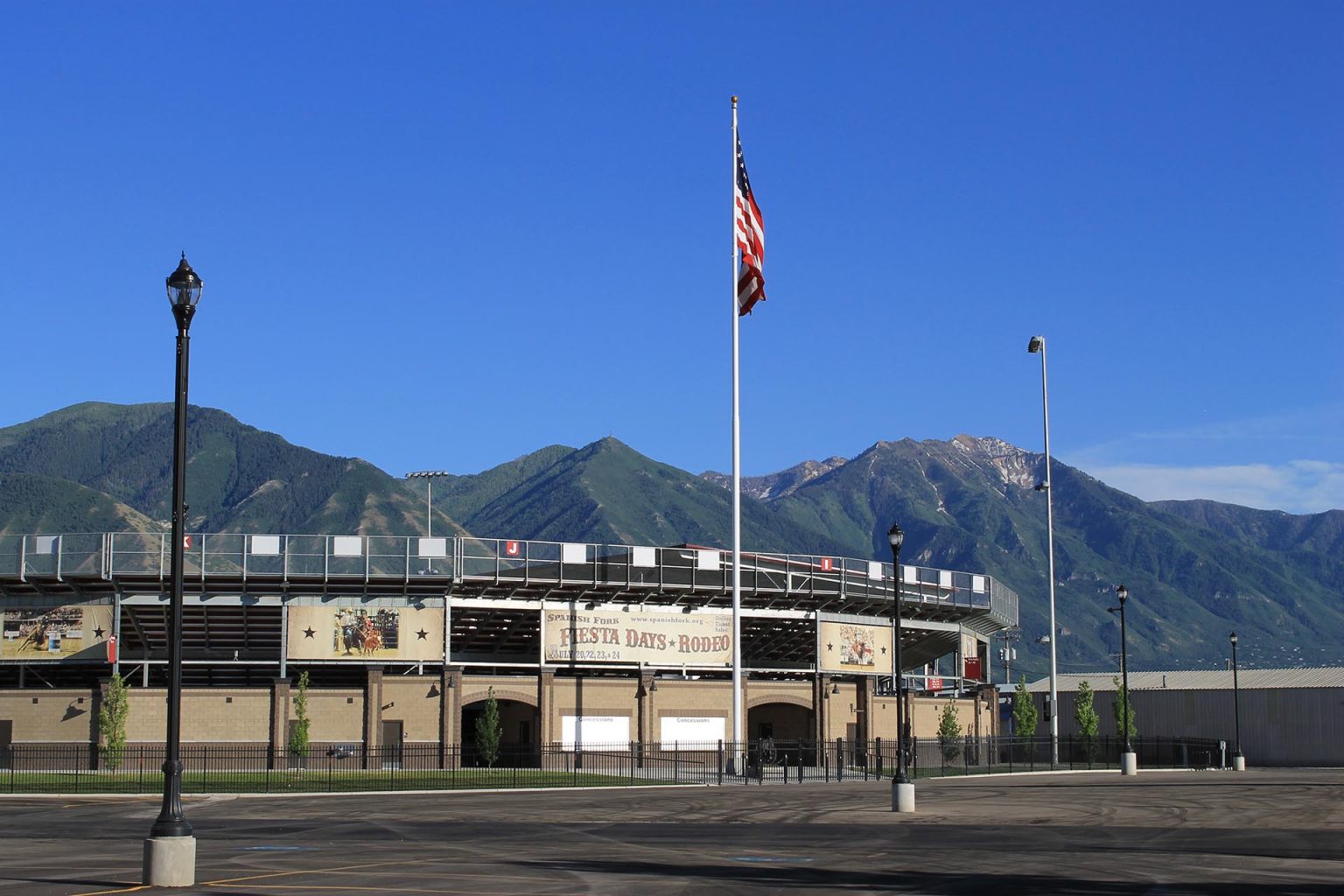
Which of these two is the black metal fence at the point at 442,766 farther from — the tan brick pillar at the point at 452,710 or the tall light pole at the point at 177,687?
the tall light pole at the point at 177,687

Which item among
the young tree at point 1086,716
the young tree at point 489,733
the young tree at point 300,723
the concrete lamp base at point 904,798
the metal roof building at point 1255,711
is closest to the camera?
the concrete lamp base at point 904,798

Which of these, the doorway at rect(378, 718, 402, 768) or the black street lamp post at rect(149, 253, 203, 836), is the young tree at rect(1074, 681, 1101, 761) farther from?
the black street lamp post at rect(149, 253, 203, 836)

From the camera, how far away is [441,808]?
41281 mm

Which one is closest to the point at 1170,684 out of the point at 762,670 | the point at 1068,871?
the point at 762,670

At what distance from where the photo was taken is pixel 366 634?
220 feet

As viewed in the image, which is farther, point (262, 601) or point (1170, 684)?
point (1170, 684)

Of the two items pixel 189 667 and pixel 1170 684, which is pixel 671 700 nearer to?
pixel 189 667

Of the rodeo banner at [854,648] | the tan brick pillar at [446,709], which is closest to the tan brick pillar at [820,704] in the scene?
the rodeo banner at [854,648]

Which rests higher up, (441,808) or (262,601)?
(262,601)

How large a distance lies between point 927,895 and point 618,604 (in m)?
51.8

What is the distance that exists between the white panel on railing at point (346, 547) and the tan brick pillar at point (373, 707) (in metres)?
5.15

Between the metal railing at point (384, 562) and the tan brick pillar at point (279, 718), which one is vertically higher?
the metal railing at point (384, 562)

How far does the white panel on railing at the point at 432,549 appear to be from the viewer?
66938 millimetres

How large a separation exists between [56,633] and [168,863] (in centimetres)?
5007
